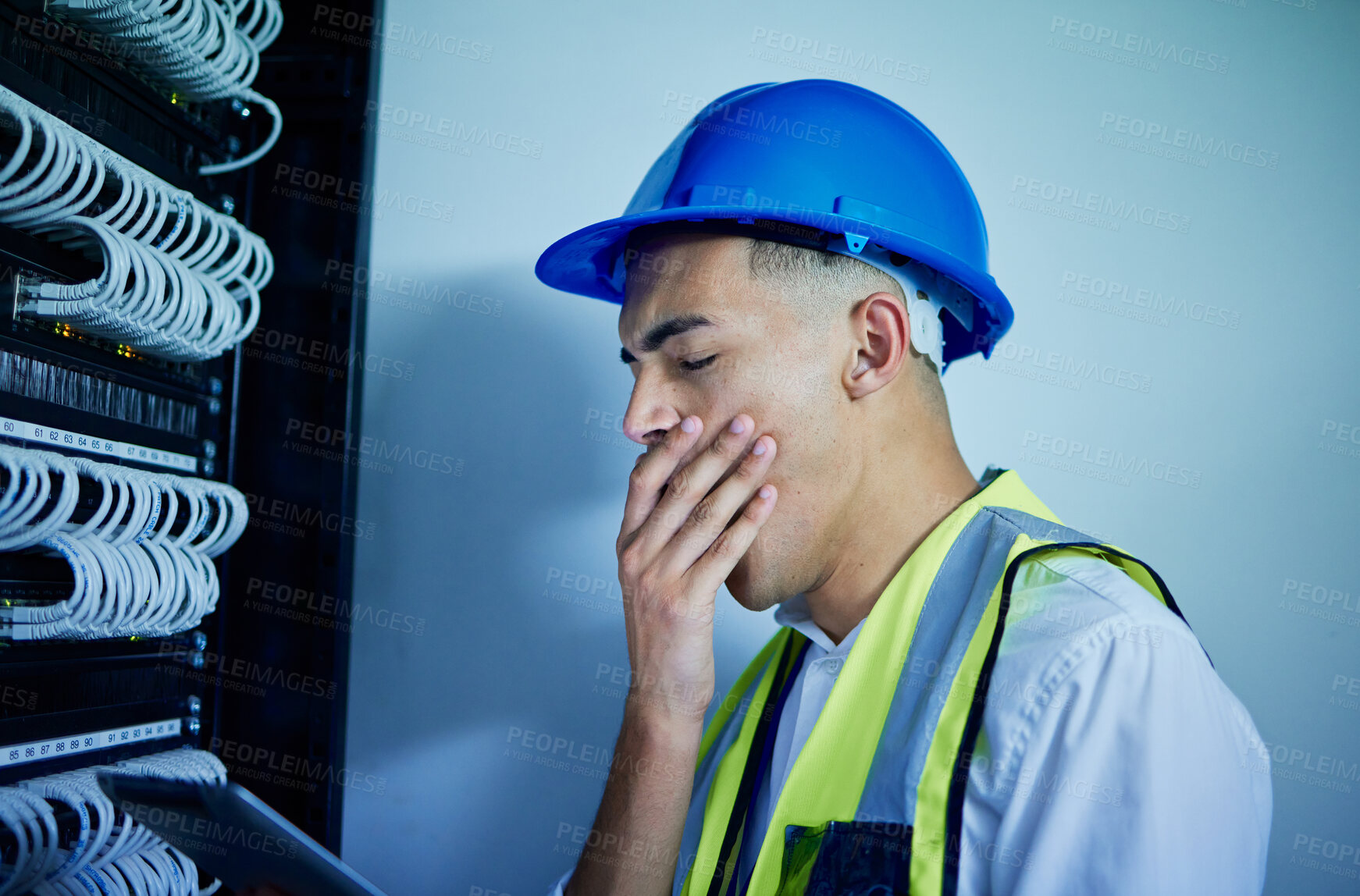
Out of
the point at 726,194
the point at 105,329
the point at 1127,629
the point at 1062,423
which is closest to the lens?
the point at 1127,629

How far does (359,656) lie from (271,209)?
106 cm

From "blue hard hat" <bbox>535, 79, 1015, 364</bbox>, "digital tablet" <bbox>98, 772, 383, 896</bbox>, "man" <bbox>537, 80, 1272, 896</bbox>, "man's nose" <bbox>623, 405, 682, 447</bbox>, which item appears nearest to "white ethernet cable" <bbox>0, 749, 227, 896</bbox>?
"digital tablet" <bbox>98, 772, 383, 896</bbox>

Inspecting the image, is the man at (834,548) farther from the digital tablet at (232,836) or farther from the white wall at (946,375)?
the digital tablet at (232,836)

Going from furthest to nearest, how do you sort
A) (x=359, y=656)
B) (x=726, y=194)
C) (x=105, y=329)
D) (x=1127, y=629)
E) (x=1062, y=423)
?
(x=359, y=656) < (x=1062, y=423) < (x=726, y=194) < (x=105, y=329) < (x=1127, y=629)

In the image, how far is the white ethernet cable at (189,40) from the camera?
1308 mm

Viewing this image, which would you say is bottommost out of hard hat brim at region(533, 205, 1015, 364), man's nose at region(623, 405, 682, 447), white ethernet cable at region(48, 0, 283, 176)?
man's nose at region(623, 405, 682, 447)

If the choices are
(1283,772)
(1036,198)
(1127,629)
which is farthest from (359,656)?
(1283,772)

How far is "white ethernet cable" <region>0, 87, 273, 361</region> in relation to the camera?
118 centimetres

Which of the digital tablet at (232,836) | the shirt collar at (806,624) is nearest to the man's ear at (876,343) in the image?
the shirt collar at (806,624)

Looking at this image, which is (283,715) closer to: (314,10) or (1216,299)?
(314,10)

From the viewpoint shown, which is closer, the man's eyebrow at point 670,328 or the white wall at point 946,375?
the man's eyebrow at point 670,328

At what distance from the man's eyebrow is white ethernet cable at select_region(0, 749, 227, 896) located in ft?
3.13

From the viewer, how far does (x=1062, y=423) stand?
1.92 m

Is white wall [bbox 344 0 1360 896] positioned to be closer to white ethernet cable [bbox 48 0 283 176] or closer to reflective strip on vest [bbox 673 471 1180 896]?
white ethernet cable [bbox 48 0 283 176]
